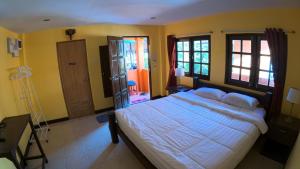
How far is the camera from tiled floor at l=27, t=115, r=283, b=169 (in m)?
2.56

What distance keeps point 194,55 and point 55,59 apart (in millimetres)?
3509

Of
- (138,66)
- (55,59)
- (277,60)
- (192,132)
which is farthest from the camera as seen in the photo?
(138,66)

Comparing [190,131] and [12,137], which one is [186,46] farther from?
[12,137]

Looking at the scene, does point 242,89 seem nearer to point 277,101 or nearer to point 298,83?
point 277,101

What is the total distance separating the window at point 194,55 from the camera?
4.08 m

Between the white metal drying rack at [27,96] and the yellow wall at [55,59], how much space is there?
5.1 inches

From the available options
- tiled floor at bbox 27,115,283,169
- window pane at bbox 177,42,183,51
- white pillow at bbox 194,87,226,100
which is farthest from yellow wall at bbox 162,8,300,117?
tiled floor at bbox 27,115,283,169

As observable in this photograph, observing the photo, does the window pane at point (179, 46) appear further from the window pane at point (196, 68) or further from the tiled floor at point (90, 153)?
the tiled floor at point (90, 153)

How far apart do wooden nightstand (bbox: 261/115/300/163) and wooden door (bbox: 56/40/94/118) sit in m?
3.98

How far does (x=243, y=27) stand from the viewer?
124 inches

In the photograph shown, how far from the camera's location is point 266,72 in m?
3.04

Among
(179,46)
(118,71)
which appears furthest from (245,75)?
(118,71)

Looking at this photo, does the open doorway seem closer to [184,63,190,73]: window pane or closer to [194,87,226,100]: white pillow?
[184,63,190,73]: window pane

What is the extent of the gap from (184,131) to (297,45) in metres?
2.17
